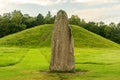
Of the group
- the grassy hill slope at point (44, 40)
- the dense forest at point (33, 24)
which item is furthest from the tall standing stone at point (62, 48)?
the dense forest at point (33, 24)

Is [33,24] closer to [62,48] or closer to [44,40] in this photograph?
[44,40]

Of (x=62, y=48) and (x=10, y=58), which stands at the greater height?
(x=62, y=48)

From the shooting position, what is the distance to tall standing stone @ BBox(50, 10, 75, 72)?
2788cm

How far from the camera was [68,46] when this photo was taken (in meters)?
28.2

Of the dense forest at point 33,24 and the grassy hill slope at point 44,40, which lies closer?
the grassy hill slope at point 44,40

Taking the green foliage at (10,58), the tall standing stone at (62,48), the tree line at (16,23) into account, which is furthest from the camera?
the tree line at (16,23)

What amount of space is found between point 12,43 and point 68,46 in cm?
6078

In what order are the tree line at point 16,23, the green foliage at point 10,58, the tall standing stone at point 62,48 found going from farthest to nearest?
1. the tree line at point 16,23
2. the green foliage at point 10,58
3. the tall standing stone at point 62,48

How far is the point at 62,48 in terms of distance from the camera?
92.5 feet

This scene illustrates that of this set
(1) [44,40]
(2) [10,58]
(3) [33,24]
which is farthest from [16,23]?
(2) [10,58]

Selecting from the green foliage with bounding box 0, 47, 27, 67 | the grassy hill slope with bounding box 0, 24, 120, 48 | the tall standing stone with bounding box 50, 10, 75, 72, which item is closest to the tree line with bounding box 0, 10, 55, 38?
the grassy hill slope with bounding box 0, 24, 120, 48

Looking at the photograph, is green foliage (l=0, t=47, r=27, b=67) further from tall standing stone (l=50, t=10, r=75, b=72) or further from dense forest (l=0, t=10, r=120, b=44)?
dense forest (l=0, t=10, r=120, b=44)

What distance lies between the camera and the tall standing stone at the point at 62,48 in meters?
27.9

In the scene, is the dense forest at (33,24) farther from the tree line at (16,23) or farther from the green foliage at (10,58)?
the green foliage at (10,58)
